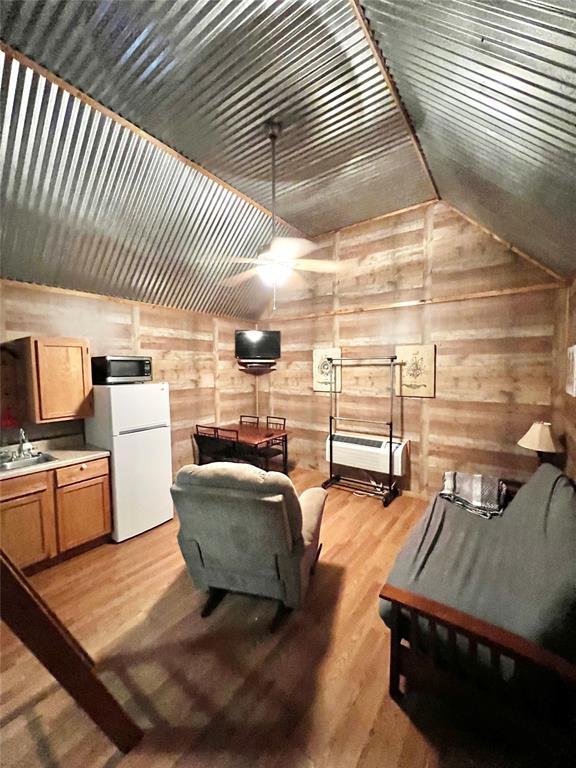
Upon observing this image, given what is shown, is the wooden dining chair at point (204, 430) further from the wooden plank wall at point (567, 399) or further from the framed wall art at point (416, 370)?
the wooden plank wall at point (567, 399)

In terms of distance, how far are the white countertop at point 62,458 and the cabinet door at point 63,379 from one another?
340 mm

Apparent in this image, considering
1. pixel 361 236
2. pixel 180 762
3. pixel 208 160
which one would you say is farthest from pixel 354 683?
pixel 361 236

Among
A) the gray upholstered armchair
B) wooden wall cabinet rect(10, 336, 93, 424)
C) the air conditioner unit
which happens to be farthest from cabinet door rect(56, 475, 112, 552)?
the air conditioner unit

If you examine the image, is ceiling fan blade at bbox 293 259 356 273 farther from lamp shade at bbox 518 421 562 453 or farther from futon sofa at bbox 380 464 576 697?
futon sofa at bbox 380 464 576 697

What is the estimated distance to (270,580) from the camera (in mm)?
1842

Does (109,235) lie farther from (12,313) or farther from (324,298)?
(324,298)

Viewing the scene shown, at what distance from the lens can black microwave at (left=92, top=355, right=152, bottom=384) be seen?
116 inches

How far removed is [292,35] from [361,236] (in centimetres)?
265

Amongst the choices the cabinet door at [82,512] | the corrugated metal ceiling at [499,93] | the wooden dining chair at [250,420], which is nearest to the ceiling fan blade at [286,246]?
the corrugated metal ceiling at [499,93]

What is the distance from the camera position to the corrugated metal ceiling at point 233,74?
1.43 metres

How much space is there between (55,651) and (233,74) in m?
2.90

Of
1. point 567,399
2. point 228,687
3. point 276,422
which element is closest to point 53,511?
point 228,687

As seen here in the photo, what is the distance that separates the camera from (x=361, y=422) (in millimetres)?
4176

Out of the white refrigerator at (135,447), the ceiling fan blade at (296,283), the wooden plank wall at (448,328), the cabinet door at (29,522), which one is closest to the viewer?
the cabinet door at (29,522)
